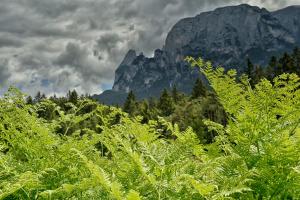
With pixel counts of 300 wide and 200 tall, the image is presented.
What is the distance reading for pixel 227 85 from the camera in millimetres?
3928

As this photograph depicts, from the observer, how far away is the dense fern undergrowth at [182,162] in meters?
2.80

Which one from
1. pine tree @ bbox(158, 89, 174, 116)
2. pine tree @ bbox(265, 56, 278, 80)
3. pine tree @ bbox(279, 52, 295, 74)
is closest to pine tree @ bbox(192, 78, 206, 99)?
pine tree @ bbox(158, 89, 174, 116)

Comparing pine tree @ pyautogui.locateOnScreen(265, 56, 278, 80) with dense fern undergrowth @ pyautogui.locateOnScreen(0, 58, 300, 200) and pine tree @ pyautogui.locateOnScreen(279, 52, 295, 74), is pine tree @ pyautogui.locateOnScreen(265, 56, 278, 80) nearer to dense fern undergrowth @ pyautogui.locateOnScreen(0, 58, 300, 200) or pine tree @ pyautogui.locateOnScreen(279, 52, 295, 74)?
pine tree @ pyautogui.locateOnScreen(279, 52, 295, 74)

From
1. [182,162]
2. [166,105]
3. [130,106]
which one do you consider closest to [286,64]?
[166,105]

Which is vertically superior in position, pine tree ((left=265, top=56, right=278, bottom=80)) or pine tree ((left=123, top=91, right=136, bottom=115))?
pine tree ((left=123, top=91, right=136, bottom=115))

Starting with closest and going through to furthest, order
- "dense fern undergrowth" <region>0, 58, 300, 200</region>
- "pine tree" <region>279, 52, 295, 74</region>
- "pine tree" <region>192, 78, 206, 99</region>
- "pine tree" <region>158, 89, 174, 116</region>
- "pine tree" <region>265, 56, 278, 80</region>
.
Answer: "dense fern undergrowth" <region>0, 58, 300, 200</region> < "pine tree" <region>279, 52, 295, 74</region> < "pine tree" <region>265, 56, 278, 80</region> < "pine tree" <region>158, 89, 174, 116</region> < "pine tree" <region>192, 78, 206, 99</region>

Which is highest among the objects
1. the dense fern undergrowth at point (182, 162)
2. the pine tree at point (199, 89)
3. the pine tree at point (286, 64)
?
the pine tree at point (199, 89)

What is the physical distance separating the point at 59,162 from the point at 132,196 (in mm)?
1729

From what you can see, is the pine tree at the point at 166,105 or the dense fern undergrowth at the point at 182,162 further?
the pine tree at the point at 166,105

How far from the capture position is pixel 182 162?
10.5 feet

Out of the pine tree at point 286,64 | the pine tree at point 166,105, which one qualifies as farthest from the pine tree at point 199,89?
the pine tree at point 286,64

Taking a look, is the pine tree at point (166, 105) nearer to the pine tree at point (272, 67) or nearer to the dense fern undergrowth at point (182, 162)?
the pine tree at point (272, 67)

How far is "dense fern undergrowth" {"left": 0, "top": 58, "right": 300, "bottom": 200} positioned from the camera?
2.80 metres

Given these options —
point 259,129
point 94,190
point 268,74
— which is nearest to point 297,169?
point 259,129
